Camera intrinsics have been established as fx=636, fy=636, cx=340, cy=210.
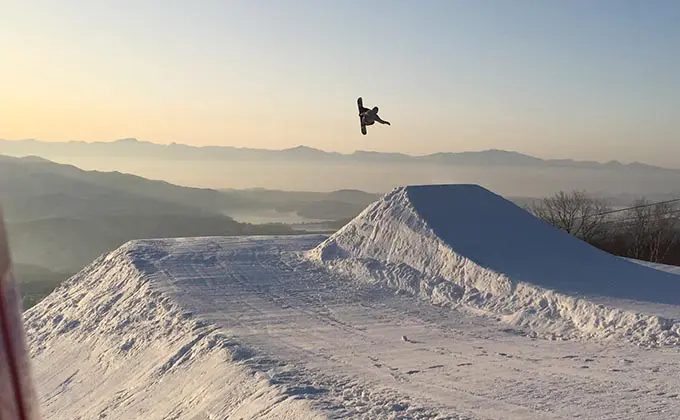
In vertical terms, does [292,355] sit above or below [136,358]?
above

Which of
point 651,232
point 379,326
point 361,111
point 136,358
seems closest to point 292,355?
point 379,326

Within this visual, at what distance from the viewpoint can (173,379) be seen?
419 inches

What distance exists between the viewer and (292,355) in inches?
394

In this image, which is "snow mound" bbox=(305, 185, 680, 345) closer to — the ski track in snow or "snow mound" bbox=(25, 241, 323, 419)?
the ski track in snow

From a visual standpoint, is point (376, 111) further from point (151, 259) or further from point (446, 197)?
point (151, 259)

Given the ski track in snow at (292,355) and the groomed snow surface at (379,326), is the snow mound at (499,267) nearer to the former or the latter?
the groomed snow surface at (379,326)

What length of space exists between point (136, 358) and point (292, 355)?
4027mm

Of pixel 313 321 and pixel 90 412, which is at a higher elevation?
pixel 313 321

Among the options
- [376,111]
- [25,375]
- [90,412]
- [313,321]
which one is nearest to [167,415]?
[90,412]

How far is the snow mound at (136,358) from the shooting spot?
9.00m

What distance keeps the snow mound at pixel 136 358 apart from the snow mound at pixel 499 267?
506cm

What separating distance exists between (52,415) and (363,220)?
32.7 ft

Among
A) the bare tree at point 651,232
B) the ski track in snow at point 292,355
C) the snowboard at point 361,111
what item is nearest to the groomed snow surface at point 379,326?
the ski track in snow at point 292,355

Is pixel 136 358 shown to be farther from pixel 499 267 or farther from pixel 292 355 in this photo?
pixel 499 267
